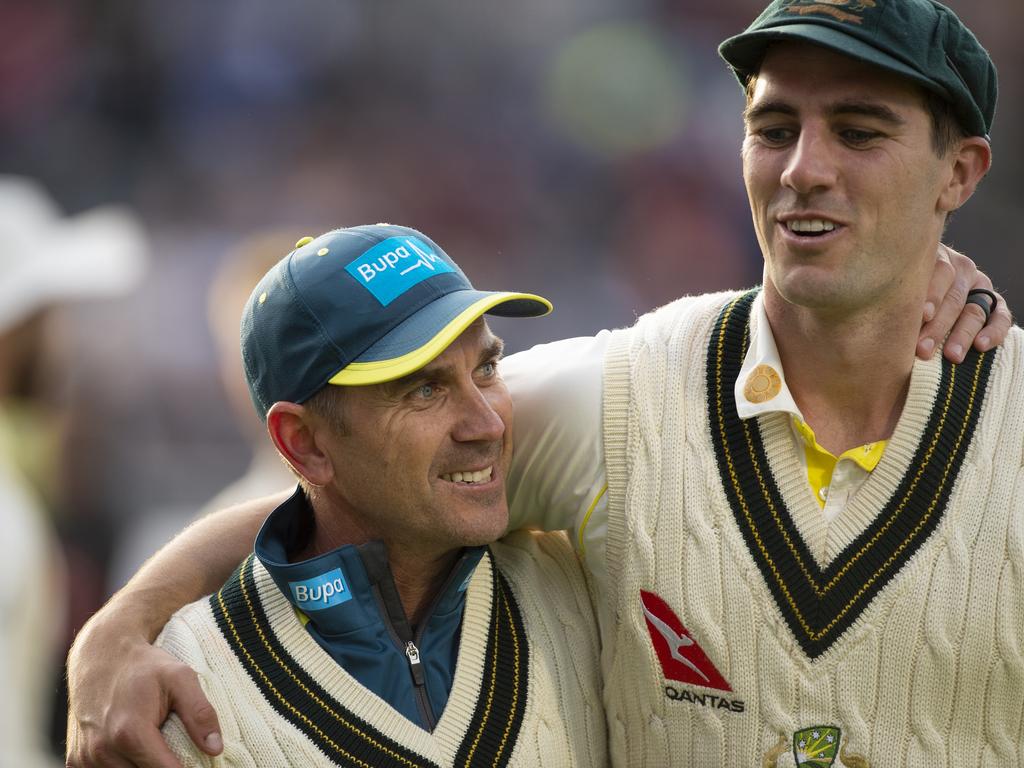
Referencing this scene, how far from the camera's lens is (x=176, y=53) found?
7.61 m

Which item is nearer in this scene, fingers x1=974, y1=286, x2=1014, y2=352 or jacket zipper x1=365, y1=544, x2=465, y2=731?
jacket zipper x1=365, y1=544, x2=465, y2=731

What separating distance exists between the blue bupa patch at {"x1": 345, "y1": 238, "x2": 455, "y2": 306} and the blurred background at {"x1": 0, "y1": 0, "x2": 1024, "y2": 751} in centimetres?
429

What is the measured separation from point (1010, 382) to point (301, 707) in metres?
1.36

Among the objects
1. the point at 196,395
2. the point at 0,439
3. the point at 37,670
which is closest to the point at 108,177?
the point at 196,395

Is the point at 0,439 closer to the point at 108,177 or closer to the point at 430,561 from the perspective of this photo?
the point at 108,177

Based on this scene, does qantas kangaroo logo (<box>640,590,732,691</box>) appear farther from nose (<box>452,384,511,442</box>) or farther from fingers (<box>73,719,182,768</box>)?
fingers (<box>73,719,182,768</box>)

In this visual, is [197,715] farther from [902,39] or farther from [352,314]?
[902,39]

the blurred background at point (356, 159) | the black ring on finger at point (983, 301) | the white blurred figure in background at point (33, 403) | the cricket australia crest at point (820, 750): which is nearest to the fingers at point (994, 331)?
the black ring on finger at point (983, 301)

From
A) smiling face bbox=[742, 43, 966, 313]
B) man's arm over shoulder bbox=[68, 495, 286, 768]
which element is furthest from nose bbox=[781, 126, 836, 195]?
man's arm over shoulder bbox=[68, 495, 286, 768]

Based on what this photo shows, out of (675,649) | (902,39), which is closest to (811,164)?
(902,39)

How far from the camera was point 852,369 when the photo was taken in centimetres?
259

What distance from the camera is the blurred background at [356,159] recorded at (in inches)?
269

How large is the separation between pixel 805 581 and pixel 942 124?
2.79ft

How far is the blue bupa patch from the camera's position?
2.45 meters
